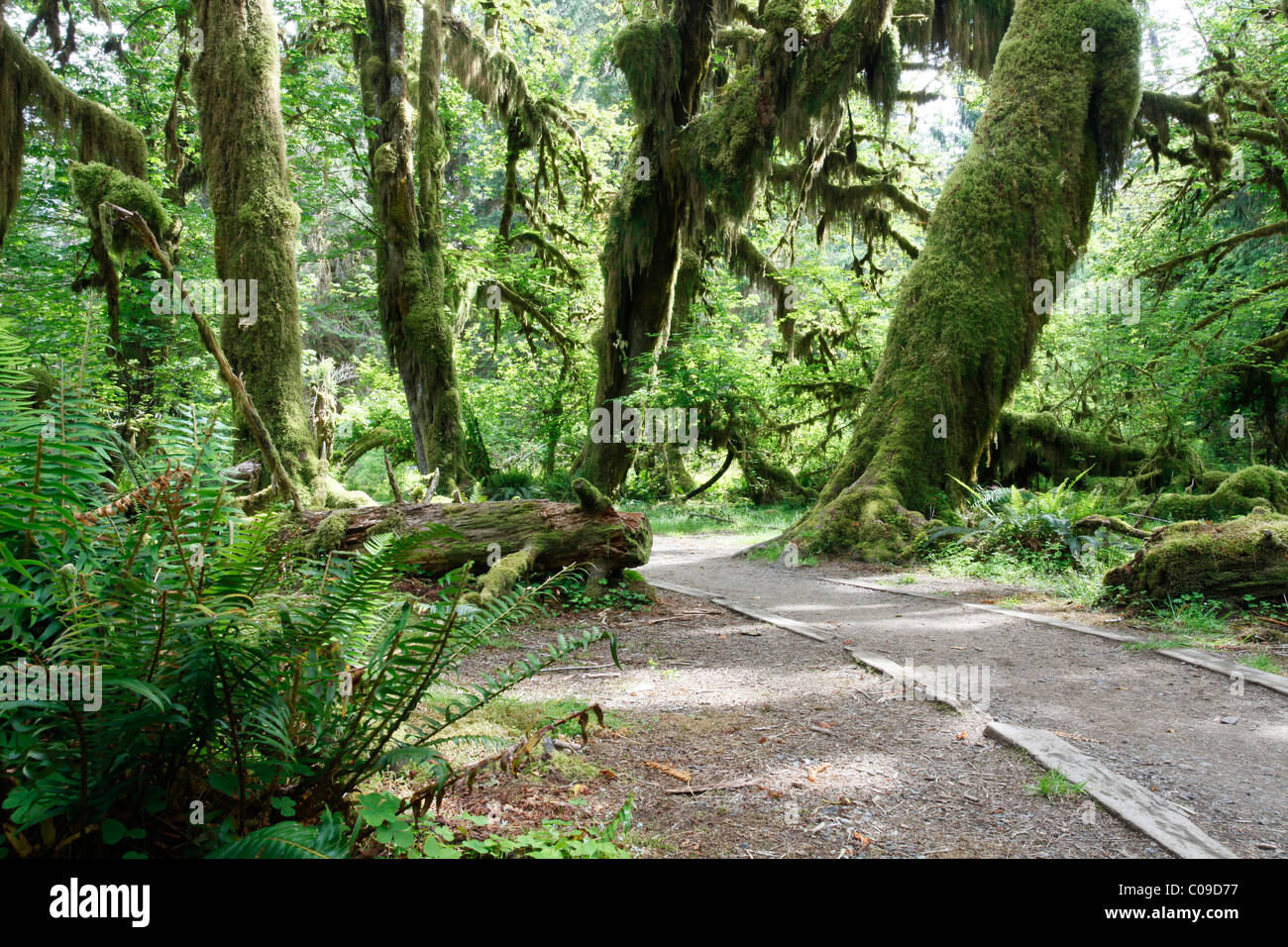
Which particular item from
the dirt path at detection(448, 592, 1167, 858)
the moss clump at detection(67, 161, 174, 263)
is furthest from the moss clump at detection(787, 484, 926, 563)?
the moss clump at detection(67, 161, 174, 263)

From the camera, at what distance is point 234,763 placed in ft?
6.27

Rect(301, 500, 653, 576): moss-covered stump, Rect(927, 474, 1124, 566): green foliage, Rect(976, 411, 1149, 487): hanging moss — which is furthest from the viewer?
Rect(976, 411, 1149, 487): hanging moss

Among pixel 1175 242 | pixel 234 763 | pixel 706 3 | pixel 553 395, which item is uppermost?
pixel 706 3

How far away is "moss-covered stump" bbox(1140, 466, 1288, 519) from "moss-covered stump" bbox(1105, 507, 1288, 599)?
124 inches

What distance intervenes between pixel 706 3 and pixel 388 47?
19.2 feet

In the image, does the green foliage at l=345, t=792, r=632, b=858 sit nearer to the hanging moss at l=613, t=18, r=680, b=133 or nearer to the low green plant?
the low green plant

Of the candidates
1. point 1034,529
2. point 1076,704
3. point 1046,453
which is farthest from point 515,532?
point 1046,453

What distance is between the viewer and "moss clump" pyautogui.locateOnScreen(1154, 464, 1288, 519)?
8.85 meters

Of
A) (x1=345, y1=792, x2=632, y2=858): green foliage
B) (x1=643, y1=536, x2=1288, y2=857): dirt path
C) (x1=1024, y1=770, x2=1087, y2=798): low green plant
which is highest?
(x1=345, y1=792, x2=632, y2=858): green foliage

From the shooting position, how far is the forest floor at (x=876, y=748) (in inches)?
101

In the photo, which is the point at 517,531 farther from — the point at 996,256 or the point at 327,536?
the point at 996,256

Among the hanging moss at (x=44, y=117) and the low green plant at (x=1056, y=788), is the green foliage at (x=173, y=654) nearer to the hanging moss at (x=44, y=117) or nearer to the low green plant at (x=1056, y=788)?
the low green plant at (x=1056, y=788)
